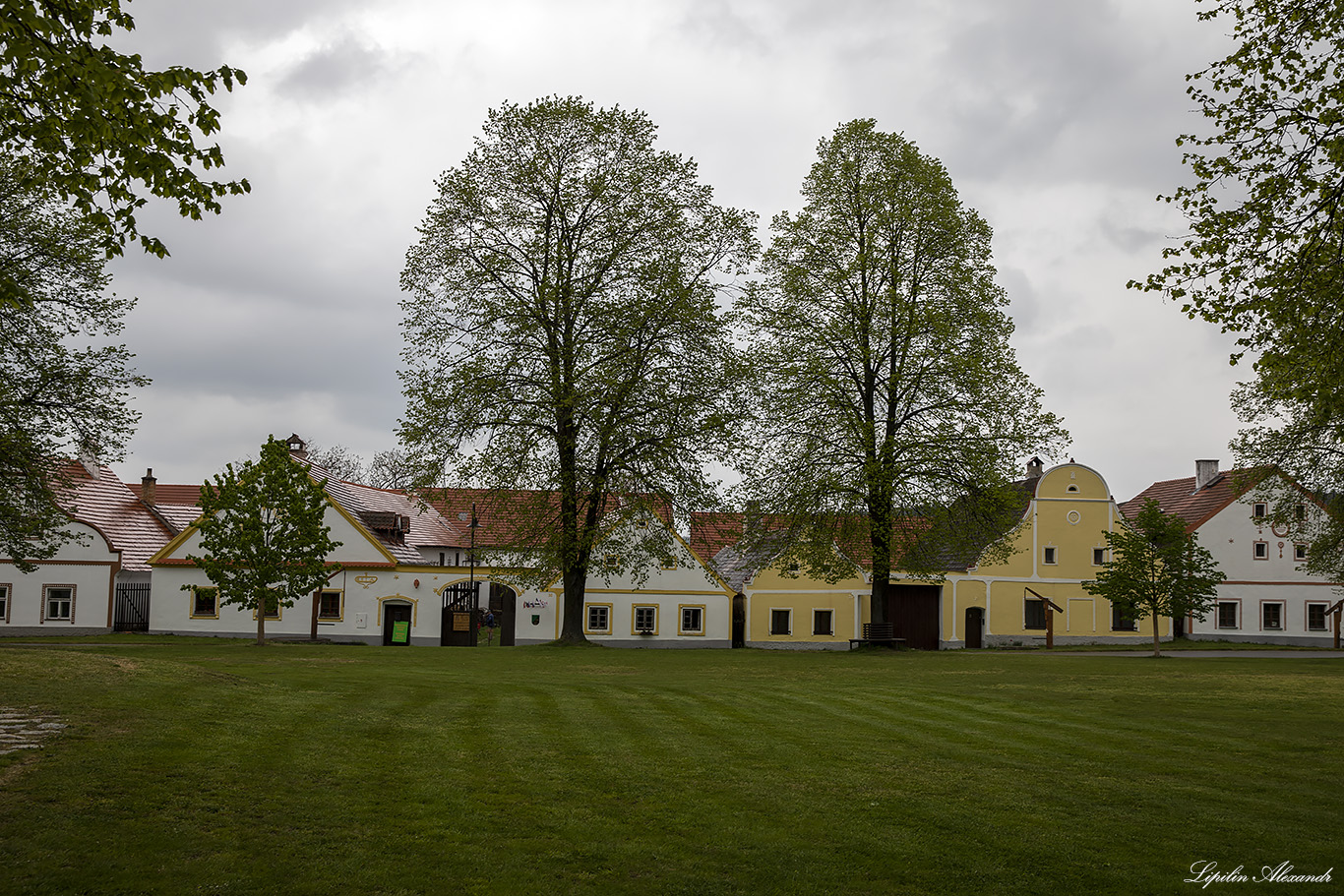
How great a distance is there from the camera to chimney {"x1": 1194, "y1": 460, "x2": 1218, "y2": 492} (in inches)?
2253

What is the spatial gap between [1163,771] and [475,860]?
8184mm

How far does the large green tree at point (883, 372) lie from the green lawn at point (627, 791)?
54.0 feet

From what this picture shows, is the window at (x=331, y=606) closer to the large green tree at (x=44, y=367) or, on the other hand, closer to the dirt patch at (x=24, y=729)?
the large green tree at (x=44, y=367)

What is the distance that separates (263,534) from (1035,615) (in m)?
34.4

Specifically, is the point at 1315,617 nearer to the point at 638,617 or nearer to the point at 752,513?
the point at 752,513

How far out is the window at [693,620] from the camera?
4522cm

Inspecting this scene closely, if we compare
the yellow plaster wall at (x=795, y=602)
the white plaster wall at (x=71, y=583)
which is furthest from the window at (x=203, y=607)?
the yellow plaster wall at (x=795, y=602)

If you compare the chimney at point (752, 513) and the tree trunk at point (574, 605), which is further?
the chimney at point (752, 513)

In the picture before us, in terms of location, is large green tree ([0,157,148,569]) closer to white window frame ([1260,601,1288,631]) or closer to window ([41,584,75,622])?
window ([41,584,75,622])

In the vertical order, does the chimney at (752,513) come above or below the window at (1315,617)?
above

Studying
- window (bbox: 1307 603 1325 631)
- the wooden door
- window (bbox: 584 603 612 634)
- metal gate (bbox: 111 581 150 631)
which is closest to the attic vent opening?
the wooden door

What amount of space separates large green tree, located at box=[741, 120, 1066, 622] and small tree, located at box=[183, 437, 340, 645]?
47.5 feet

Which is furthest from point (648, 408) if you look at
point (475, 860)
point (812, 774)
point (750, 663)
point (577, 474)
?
point (475, 860)

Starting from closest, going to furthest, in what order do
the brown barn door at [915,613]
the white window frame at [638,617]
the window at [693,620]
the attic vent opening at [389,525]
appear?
the white window frame at [638,617]
the window at [693,620]
the attic vent opening at [389,525]
the brown barn door at [915,613]
